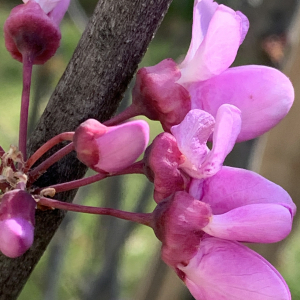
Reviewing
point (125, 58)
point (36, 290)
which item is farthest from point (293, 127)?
point (36, 290)

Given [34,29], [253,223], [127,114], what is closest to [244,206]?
[253,223]

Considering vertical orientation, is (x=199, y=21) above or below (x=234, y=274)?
above

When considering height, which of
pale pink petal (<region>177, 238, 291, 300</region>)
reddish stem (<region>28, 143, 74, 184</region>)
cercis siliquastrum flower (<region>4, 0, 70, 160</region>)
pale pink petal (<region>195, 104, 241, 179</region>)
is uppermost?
cercis siliquastrum flower (<region>4, 0, 70, 160</region>)

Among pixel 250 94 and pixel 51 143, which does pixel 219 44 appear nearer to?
pixel 250 94

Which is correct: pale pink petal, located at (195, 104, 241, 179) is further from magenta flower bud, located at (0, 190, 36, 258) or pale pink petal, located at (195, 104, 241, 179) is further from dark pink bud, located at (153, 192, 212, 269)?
magenta flower bud, located at (0, 190, 36, 258)

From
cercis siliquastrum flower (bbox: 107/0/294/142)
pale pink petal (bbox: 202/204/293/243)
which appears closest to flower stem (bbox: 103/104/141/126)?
cercis siliquastrum flower (bbox: 107/0/294/142)

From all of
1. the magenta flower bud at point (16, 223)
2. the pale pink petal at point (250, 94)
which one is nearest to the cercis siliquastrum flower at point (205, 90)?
the pale pink petal at point (250, 94)

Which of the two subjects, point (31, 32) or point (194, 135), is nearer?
point (194, 135)
